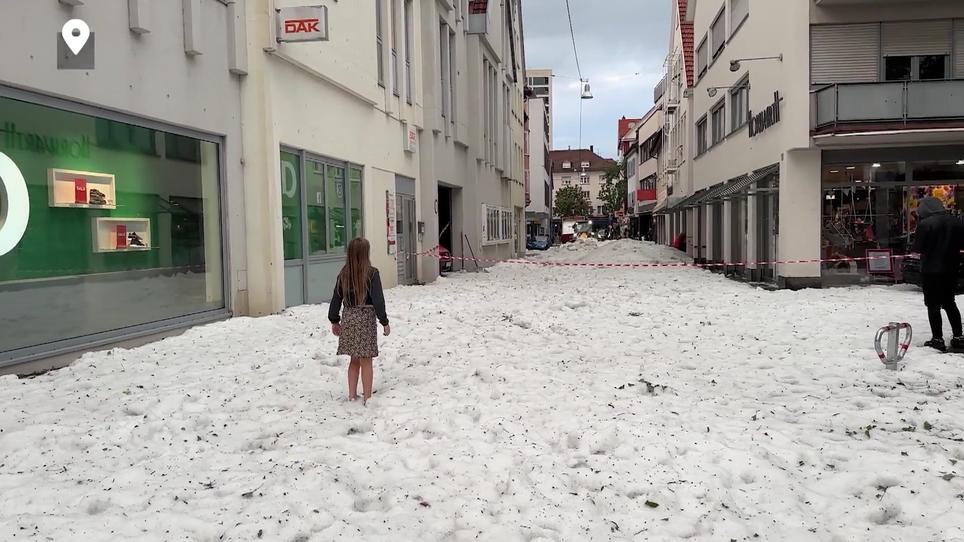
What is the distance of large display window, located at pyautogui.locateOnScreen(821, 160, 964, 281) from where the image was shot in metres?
16.5

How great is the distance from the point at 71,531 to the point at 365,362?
3087 mm

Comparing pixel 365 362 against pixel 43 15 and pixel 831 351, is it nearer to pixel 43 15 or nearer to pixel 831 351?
pixel 43 15

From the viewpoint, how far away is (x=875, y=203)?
16.8 m

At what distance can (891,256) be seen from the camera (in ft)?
54.9

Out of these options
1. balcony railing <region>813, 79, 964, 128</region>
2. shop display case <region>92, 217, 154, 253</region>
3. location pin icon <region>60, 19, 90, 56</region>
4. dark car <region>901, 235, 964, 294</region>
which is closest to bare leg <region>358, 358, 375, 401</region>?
shop display case <region>92, 217, 154, 253</region>

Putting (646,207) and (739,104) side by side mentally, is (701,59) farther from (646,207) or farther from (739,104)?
(646,207)

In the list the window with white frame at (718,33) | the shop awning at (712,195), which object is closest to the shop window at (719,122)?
the shop awning at (712,195)

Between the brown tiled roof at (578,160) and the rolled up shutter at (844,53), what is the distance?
386 ft

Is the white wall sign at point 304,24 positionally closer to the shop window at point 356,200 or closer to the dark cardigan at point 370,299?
the shop window at point 356,200

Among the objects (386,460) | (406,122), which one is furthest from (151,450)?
(406,122)

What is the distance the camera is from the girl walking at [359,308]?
6.45 m

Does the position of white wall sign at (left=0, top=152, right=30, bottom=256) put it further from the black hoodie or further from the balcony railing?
the balcony railing

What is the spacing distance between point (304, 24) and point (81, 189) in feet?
15.3

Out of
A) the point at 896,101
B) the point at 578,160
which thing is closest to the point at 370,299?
the point at 896,101
